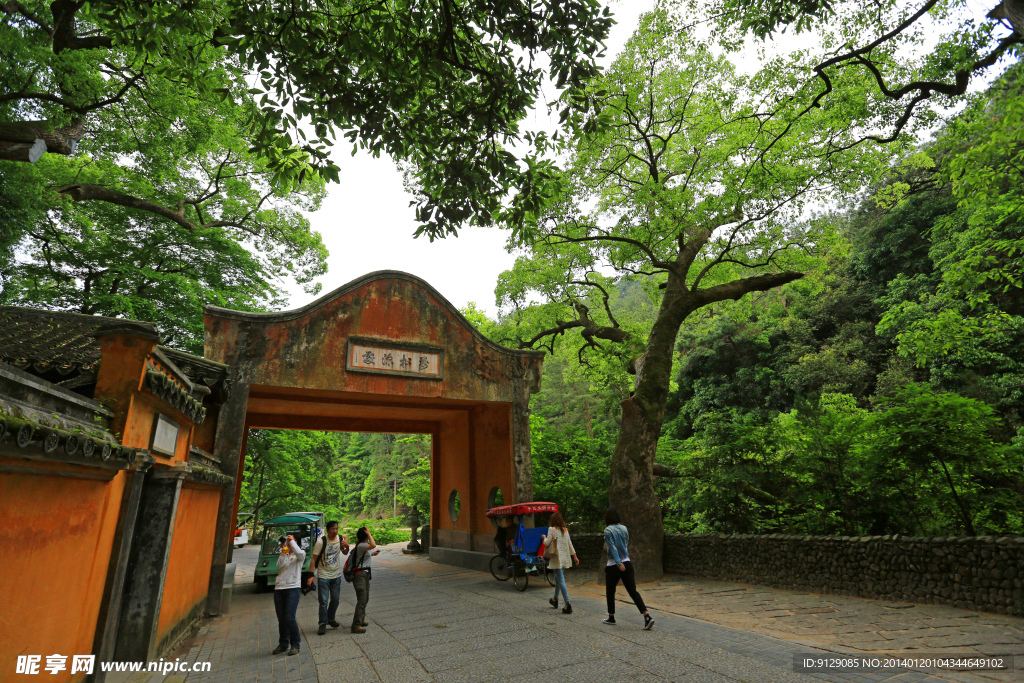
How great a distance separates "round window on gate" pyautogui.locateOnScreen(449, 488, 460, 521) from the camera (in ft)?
51.3

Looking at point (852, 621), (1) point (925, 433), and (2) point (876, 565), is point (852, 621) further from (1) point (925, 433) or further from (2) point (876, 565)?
(1) point (925, 433)

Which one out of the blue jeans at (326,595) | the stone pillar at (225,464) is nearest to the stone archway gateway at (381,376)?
the stone pillar at (225,464)

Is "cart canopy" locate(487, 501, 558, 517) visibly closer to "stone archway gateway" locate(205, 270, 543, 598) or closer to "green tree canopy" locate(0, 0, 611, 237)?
"stone archway gateway" locate(205, 270, 543, 598)

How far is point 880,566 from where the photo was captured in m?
A: 7.54

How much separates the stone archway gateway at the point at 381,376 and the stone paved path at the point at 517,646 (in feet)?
10.1

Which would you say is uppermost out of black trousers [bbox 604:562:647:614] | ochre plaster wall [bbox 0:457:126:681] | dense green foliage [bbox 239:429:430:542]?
dense green foliage [bbox 239:429:430:542]

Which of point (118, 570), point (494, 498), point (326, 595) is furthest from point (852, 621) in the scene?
point (494, 498)

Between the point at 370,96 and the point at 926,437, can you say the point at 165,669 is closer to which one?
the point at 370,96

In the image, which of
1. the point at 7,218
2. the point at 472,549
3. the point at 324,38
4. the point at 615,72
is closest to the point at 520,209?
the point at 324,38

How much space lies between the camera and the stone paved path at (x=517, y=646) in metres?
4.75

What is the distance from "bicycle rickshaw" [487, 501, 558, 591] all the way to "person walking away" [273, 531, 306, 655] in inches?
187

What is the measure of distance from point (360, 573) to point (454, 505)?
8.83m

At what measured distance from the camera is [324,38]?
4.59 m

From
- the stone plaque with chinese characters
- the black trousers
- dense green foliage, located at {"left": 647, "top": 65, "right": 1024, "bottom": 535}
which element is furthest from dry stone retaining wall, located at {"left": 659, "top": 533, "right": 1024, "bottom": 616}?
the stone plaque with chinese characters
